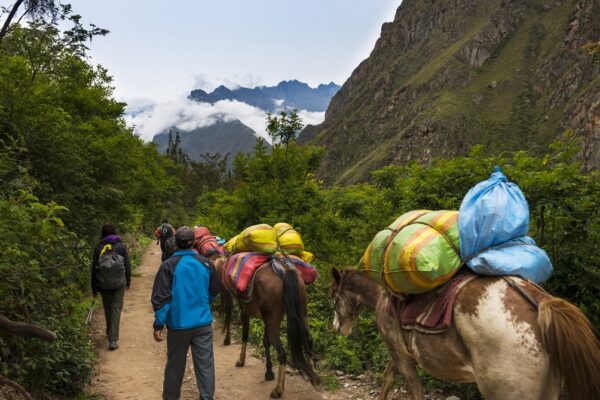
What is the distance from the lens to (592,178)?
4.62 meters

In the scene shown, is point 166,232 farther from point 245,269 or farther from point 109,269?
point 245,269

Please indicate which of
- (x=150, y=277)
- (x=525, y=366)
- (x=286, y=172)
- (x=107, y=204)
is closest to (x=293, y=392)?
(x=525, y=366)

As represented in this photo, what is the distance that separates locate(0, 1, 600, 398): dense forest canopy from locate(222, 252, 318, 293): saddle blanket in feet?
4.85

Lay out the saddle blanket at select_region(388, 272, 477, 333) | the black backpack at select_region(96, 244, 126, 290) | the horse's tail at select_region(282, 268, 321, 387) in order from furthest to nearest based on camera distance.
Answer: the black backpack at select_region(96, 244, 126, 290), the horse's tail at select_region(282, 268, 321, 387), the saddle blanket at select_region(388, 272, 477, 333)

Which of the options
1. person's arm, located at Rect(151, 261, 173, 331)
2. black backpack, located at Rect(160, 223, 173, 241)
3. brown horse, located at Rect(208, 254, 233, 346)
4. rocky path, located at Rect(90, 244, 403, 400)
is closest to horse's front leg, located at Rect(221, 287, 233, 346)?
brown horse, located at Rect(208, 254, 233, 346)

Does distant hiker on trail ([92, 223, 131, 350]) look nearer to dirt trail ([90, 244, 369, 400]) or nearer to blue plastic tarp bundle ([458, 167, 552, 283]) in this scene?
dirt trail ([90, 244, 369, 400])

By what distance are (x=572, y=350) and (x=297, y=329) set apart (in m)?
3.71

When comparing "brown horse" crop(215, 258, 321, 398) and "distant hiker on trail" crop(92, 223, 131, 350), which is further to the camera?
"distant hiker on trail" crop(92, 223, 131, 350)

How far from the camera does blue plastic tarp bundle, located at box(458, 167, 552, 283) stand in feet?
10.5

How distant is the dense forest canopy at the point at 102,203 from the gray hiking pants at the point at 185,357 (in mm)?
1295

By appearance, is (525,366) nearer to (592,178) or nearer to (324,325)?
(592,178)

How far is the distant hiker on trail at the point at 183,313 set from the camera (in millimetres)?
4555

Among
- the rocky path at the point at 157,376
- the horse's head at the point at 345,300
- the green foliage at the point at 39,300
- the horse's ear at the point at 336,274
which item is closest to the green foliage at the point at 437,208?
the rocky path at the point at 157,376

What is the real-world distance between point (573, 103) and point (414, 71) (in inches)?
3805
